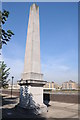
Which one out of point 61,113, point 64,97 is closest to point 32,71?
point 61,113

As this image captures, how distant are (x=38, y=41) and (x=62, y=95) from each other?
332 inches

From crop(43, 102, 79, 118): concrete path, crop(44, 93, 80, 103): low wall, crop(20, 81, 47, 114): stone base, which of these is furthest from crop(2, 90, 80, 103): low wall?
crop(20, 81, 47, 114): stone base

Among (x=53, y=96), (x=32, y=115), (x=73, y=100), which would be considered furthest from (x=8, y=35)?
(x=53, y=96)

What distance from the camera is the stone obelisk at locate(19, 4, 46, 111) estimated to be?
10.9 meters

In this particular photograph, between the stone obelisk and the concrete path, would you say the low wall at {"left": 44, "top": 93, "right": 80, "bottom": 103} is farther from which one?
the stone obelisk

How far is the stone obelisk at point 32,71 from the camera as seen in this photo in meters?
10.9

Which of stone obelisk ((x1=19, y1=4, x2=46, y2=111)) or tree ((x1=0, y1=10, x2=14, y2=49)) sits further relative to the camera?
stone obelisk ((x1=19, y1=4, x2=46, y2=111))

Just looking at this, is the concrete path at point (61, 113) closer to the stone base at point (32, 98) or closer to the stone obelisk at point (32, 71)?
the stone base at point (32, 98)

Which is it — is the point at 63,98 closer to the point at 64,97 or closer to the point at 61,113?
the point at 64,97

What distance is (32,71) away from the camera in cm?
1130

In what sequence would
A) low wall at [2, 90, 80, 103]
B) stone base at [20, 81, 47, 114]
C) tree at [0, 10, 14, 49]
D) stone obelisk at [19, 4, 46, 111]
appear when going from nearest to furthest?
tree at [0, 10, 14, 49]
stone base at [20, 81, 47, 114]
stone obelisk at [19, 4, 46, 111]
low wall at [2, 90, 80, 103]

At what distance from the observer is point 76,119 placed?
8945 mm

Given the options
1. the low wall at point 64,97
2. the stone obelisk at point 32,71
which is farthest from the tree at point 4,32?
the low wall at point 64,97

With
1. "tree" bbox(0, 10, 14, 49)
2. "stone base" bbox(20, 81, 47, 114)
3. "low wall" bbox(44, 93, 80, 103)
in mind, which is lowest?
"low wall" bbox(44, 93, 80, 103)
